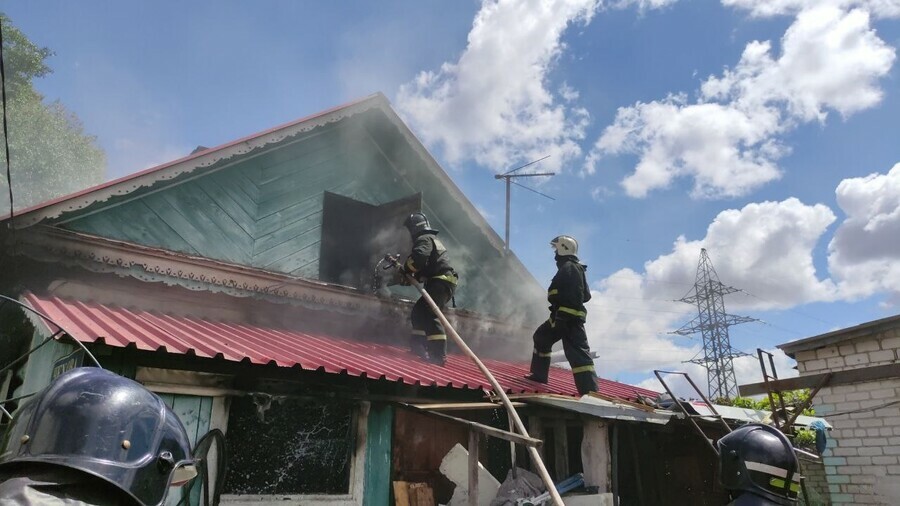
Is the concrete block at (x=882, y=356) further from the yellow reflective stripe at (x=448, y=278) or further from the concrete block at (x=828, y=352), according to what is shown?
the yellow reflective stripe at (x=448, y=278)

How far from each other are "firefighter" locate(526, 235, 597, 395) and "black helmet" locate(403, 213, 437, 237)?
6.10 feet

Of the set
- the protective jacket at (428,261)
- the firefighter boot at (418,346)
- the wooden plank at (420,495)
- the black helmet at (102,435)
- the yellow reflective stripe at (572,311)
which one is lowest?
the wooden plank at (420,495)

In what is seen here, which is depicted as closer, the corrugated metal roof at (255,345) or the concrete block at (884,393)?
the corrugated metal roof at (255,345)

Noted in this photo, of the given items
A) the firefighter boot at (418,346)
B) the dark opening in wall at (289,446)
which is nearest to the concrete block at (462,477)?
the dark opening in wall at (289,446)

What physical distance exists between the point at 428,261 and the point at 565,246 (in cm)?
196

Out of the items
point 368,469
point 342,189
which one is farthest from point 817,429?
point 342,189

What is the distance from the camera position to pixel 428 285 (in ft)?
25.6

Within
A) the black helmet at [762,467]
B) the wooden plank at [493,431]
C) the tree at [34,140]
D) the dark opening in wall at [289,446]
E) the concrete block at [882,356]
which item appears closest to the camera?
the black helmet at [762,467]

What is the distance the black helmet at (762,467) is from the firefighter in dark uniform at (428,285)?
419cm

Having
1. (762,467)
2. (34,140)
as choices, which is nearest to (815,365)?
(762,467)

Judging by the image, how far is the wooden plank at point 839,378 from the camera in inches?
259

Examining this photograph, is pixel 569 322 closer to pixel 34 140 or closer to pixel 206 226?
pixel 206 226

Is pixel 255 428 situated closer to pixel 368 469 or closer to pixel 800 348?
pixel 368 469

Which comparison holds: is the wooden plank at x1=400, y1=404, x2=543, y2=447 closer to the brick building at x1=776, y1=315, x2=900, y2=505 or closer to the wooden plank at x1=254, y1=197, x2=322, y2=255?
the wooden plank at x1=254, y1=197, x2=322, y2=255
